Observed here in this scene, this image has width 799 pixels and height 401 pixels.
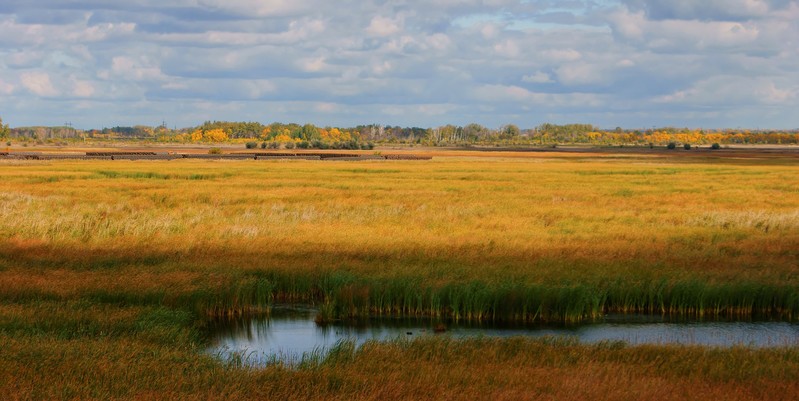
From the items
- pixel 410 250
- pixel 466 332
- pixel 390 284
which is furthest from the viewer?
pixel 410 250

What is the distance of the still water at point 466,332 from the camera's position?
1531 cm

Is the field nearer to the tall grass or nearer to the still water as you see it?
the tall grass

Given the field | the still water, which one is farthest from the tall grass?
the still water

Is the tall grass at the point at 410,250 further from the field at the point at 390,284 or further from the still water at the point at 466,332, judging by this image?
the still water at the point at 466,332

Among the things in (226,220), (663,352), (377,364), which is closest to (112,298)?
(377,364)

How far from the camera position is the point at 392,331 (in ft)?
53.5

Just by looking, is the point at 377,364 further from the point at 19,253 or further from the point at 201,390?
the point at 19,253

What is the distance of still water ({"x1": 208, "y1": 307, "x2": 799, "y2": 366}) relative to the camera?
50.2ft

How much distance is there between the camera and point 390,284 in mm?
18078

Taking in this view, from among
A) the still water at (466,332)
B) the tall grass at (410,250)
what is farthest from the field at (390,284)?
the still water at (466,332)

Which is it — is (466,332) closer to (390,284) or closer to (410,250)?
(390,284)

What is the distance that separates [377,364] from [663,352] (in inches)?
174

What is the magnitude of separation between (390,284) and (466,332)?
8.13 ft

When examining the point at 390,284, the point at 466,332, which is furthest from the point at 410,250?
the point at 466,332
